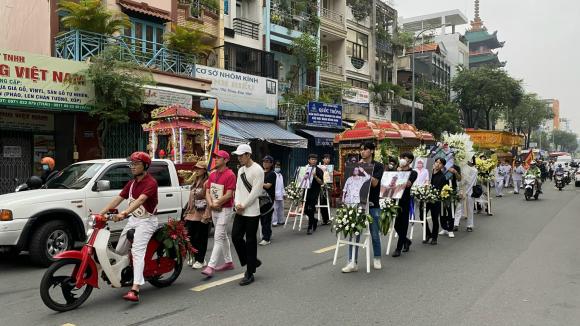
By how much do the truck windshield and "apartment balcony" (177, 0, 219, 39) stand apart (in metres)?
Answer: 12.1

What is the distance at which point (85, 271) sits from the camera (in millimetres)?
5363

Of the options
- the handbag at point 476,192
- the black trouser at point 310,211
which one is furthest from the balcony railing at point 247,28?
the handbag at point 476,192

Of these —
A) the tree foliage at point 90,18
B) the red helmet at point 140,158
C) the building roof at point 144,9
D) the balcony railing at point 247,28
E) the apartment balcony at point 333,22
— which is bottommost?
the red helmet at point 140,158

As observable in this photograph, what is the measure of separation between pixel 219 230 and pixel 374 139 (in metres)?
11.1

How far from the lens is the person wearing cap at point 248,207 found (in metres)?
6.48

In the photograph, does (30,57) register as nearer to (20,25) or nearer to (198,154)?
(20,25)

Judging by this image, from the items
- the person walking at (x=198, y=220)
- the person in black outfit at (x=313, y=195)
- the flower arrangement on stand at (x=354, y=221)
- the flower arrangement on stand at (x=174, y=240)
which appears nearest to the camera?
the flower arrangement on stand at (x=174, y=240)

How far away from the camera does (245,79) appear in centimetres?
2184

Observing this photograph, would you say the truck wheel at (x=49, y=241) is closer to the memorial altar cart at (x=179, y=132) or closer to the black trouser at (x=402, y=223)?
the memorial altar cart at (x=179, y=132)

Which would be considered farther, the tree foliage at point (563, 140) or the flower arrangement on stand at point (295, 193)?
the tree foliage at point (563, 140)

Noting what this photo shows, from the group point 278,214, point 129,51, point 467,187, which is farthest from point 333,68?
point 467,187

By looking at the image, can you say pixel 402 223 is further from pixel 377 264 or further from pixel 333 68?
pixel 333 68

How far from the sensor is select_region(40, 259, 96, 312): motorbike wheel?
17.0 feet

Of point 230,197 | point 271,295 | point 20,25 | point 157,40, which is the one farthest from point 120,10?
point 271,295
